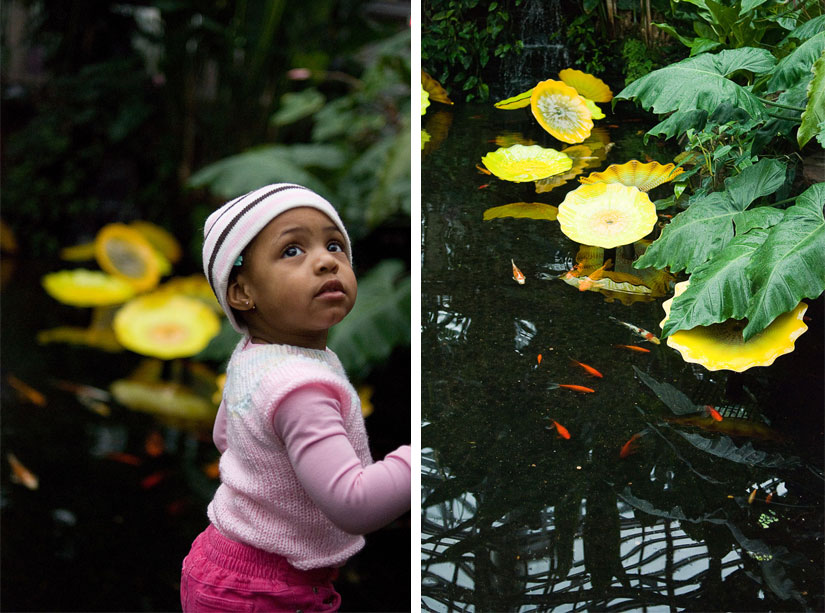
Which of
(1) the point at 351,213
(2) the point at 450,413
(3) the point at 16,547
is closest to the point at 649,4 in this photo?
(1) the point at 351,213

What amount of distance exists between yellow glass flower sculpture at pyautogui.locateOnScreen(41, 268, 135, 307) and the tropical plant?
7.63 ft

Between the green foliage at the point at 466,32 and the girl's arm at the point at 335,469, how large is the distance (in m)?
1.85

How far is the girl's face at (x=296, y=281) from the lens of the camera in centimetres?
97

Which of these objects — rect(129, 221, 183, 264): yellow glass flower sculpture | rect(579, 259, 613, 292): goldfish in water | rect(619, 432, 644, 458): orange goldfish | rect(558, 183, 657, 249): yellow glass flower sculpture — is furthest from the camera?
rect(129, 221, 183, 264): yellow glass flower sculpture

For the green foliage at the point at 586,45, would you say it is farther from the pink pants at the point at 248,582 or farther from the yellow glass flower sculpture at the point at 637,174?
the pink pants at the point at 248,582

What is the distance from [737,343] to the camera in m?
1.79

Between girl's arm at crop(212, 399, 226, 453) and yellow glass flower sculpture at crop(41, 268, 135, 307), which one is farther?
yellow glass flower sculpture at crop(41, 268, 135, 307)

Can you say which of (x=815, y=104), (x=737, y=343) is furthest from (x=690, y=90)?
(x=737, y=343)

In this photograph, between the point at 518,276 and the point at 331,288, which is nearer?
the point at 331,288

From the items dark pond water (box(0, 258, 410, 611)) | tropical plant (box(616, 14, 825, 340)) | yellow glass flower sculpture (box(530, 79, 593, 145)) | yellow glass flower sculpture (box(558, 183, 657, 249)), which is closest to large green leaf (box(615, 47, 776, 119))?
tropical plant (box(616, 14, 825, 340))

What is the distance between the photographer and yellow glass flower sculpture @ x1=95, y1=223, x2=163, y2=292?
360cm

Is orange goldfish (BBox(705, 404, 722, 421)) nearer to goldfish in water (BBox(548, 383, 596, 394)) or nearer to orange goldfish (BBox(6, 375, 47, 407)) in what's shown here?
goldfish in water (BBox(548, 383, 596, 394))

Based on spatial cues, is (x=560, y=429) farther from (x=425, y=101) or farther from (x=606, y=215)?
(x=425, y=101)

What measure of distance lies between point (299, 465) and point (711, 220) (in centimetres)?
132
